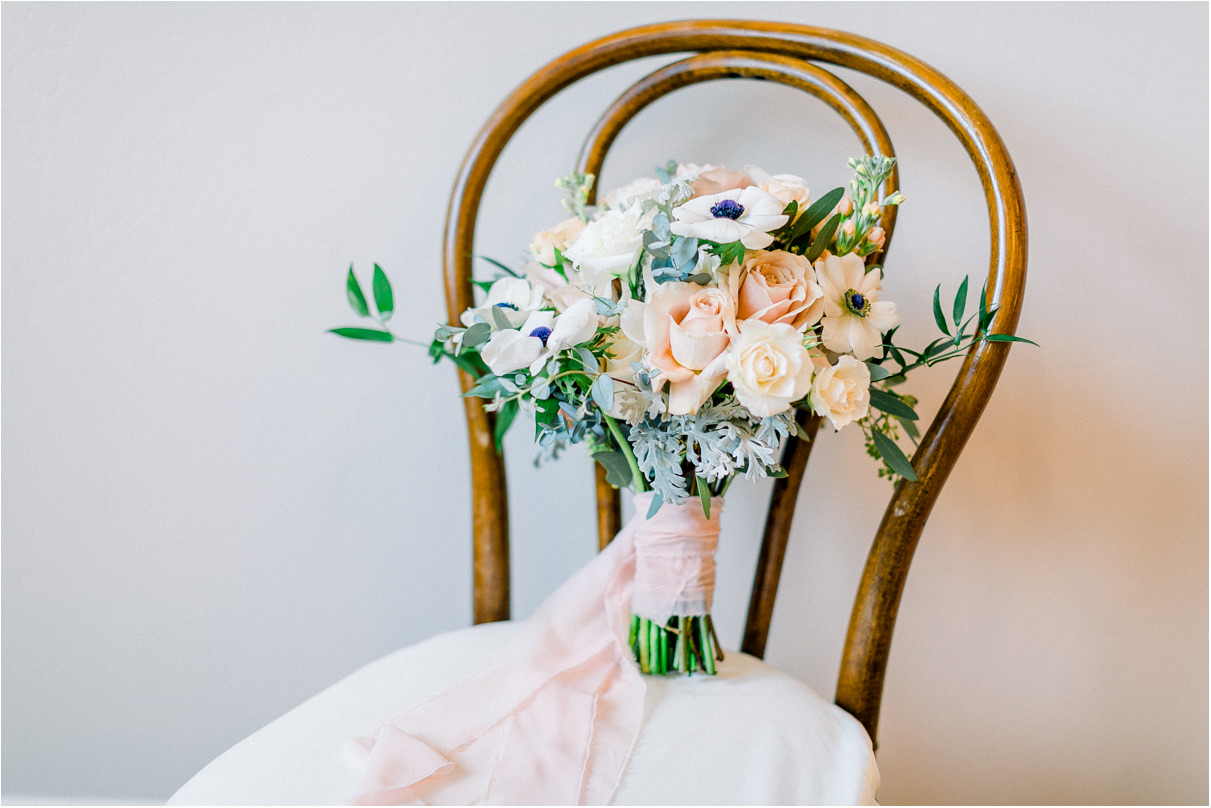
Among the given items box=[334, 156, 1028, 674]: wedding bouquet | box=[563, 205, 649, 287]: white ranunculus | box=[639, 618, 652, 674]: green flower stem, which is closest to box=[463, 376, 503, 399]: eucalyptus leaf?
box=[334, 156, 1028, 674]: wedding bouquet

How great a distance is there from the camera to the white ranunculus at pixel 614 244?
0.58 metres

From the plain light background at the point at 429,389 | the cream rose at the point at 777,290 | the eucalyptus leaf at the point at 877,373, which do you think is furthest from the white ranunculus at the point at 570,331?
the plain light background at the point at 429,389

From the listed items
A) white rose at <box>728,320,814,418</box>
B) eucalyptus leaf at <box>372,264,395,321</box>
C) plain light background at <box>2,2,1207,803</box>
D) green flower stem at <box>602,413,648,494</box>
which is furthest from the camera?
plain light background at <box>2,2,1207,803</box>

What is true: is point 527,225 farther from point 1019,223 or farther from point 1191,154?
point 1191,154

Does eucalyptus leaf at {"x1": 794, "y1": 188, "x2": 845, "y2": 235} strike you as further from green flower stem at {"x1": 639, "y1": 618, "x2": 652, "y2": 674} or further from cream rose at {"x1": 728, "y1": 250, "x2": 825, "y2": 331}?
green flower stem at {"x1": 639, "y1": 618, "x2": 652, "y2": 674}

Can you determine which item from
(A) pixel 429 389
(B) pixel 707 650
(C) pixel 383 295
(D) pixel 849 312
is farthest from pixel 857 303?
(A) pixel 429 389

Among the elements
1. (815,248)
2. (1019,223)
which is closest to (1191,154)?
(1019,223)

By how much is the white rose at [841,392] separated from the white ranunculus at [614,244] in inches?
6.4

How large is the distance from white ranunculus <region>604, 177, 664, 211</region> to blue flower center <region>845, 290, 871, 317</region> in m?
0.16

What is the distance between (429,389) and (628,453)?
16.0 inches

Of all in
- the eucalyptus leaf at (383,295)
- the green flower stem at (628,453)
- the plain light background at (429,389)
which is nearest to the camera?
the green flower stem at (628,453)

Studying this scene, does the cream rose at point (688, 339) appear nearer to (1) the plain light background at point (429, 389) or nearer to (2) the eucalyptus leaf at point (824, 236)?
A: (2) the eucalyptus leaf at point (824, 236)

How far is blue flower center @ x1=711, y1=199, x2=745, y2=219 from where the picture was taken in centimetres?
56

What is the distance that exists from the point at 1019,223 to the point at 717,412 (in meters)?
0.32
